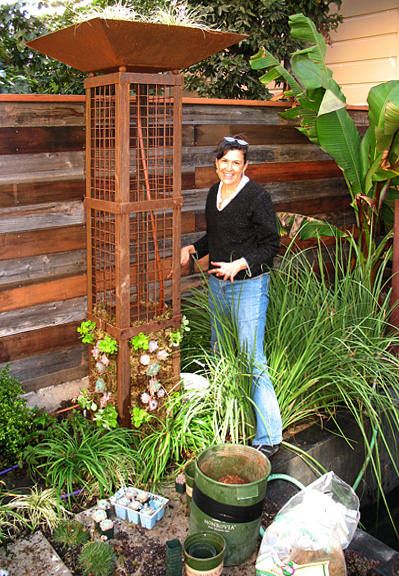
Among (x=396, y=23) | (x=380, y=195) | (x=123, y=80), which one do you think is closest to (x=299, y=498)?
(x=123, y=80)

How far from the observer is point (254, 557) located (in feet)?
8.99

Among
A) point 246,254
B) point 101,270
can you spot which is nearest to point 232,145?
point 246,254

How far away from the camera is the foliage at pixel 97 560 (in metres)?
2.54

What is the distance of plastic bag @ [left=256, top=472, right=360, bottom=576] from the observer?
8.13ft

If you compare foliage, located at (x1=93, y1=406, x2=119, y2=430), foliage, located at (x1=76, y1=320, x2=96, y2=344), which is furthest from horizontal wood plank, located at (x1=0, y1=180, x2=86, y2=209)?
foliage, located at (x1=93, y1=406, x2=119, y2=430)

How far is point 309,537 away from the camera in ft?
8.30

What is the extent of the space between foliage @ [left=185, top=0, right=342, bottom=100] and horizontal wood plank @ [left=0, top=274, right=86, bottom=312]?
3.47m

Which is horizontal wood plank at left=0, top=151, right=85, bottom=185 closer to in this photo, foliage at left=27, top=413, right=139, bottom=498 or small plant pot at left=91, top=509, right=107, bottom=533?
foliage at left=27, top=413, right=139, bottom=498

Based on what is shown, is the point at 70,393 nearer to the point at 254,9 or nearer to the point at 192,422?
the point at 192,422

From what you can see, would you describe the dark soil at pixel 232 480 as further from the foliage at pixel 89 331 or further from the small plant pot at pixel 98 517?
the foliage at pixel 89 331

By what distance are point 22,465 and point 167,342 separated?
107 centimetres

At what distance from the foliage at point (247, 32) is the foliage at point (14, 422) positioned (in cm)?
430

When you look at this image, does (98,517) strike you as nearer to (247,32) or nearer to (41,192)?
(41,192)

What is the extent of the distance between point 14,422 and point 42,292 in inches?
34.9
